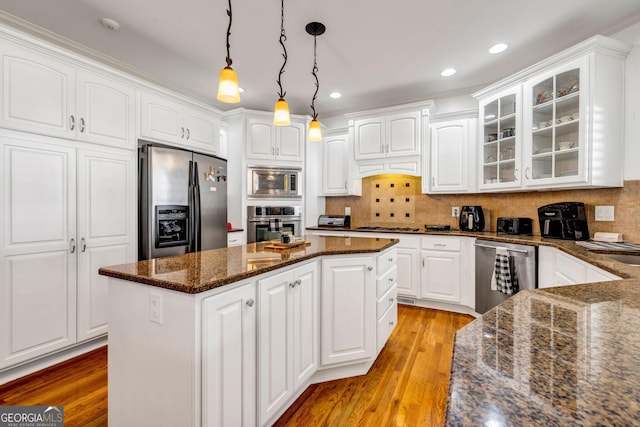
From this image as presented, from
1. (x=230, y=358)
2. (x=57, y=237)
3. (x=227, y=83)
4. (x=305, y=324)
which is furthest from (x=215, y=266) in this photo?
(x=57, y=237)

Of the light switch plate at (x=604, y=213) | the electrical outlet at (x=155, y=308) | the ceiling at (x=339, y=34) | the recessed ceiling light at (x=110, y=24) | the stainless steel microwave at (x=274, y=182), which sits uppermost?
the ceiling at (x=339, y=34)

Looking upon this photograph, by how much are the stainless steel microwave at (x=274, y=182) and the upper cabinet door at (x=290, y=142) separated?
178 mm

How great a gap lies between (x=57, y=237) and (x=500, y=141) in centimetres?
413

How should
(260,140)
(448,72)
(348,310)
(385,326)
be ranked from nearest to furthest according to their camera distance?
(348,310) → (385,326) → (448,72) → (260,140)

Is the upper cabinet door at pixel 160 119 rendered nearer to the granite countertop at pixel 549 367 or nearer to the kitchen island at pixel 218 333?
the kitchen island at pixel 218 333

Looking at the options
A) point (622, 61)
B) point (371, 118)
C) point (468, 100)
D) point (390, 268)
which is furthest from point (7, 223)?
point (622, 61)

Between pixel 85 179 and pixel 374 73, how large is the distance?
9.55ft

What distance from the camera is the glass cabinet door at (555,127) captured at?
2541 millimetres

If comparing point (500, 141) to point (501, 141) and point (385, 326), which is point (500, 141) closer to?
point (501, 141)

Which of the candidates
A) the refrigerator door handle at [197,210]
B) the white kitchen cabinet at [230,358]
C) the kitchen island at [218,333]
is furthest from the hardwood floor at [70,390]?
the refrigerator door handle at [197,210]

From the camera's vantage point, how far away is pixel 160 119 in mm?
2947

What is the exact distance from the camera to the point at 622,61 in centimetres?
244

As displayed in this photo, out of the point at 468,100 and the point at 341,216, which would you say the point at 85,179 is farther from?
the point at 468,100

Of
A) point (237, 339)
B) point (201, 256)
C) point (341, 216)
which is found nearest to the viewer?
point (237, 339)
